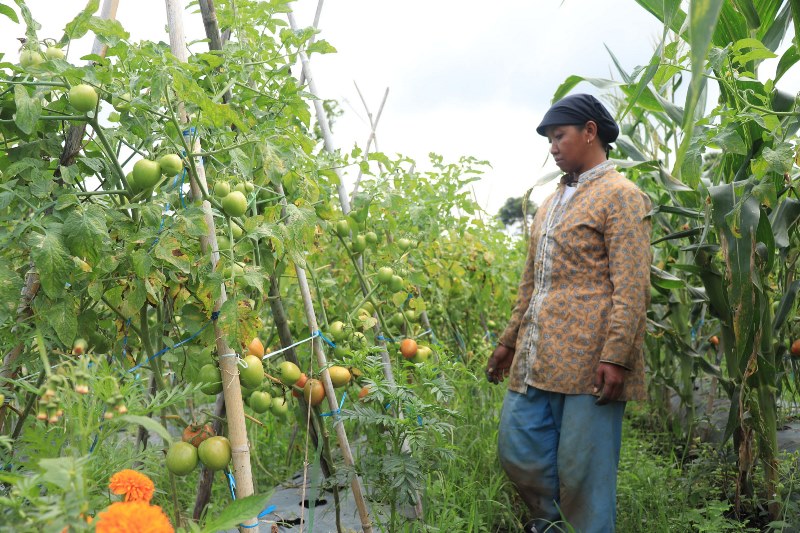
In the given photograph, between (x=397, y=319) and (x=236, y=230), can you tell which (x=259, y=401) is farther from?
(x=397, y=319)

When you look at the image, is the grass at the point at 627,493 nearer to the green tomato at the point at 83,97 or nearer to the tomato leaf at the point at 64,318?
the tomato leaf at the point at 64,318

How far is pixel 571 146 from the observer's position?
2.23 m

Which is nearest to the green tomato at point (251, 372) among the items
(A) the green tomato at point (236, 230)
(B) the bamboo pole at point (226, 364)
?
(B) the bamboo pole at point (226, 364)

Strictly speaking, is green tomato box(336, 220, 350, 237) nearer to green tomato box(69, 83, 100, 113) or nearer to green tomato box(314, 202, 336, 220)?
green tomato box(314, 202, 336, 220)

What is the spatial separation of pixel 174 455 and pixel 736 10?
6.87 ft

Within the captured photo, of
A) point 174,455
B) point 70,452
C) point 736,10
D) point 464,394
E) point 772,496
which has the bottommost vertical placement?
point 772,496

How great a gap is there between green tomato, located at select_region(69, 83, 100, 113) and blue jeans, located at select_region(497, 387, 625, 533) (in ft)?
5.34

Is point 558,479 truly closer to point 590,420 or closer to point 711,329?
point 590,420

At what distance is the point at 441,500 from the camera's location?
2.25 metres

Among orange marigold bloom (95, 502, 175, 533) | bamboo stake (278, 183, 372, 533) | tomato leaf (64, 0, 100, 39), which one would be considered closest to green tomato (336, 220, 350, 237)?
bamboo stake (278, 183, 372, 533)

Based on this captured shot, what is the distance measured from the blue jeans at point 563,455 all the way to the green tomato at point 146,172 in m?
1.48

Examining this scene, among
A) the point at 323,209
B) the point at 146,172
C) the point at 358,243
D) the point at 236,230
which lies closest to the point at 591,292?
the point at 358,243

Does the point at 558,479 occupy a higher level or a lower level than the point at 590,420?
lower

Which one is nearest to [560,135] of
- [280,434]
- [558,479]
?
[558,479]
